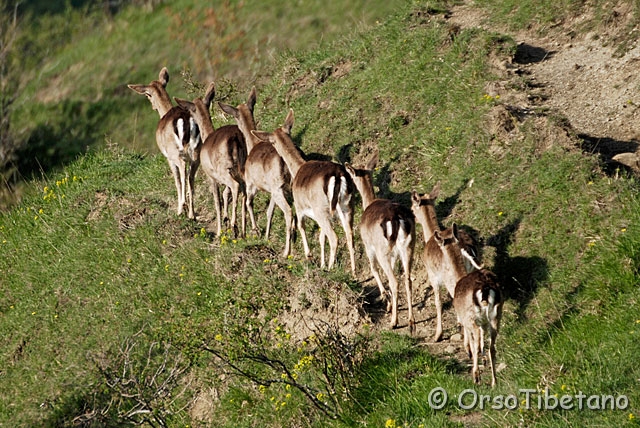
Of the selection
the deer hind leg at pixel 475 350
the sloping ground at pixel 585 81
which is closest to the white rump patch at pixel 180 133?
the sloping ground at pixel 585 81

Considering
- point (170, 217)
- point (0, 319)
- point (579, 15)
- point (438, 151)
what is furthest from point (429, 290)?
point (0, 319)

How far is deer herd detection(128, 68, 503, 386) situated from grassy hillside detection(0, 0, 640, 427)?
373mm

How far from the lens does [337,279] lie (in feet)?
35.3

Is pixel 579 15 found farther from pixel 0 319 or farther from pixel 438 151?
pixel 0 319

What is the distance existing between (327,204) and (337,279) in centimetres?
87

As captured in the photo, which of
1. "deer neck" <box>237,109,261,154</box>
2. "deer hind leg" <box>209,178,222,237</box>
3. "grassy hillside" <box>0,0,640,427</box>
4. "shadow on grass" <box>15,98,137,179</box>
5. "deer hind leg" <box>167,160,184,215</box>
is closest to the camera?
"grassy hillside" <box>0,0,640,427</box>

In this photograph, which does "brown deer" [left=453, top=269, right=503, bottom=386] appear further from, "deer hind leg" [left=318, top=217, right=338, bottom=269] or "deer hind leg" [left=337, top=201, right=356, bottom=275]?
"deer hind leg" [left=318, top=217, right=338, bottom=269]

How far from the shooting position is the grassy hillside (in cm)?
898

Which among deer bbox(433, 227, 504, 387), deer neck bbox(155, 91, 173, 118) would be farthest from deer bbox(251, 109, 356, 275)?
deer neck bbox(155, 91, 173, 118)

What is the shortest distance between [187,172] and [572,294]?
6639mm

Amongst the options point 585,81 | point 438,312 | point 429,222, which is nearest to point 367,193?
point 429,222

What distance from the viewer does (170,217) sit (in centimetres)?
1362

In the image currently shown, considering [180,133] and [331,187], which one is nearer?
[331,187]

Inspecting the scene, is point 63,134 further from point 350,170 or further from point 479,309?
point 479,309
